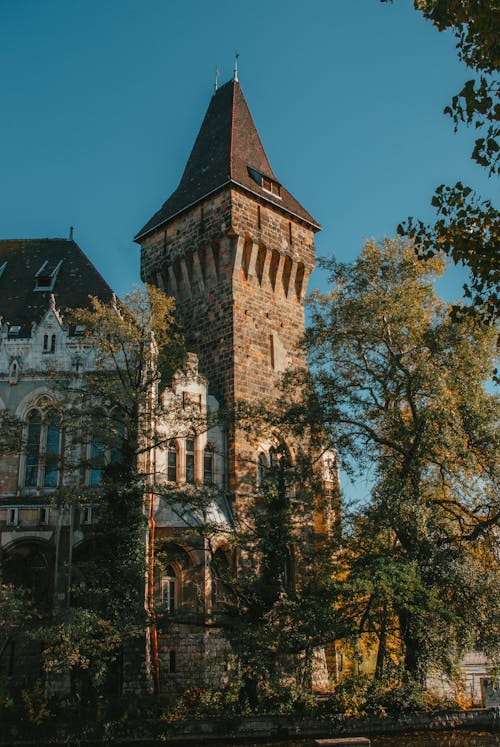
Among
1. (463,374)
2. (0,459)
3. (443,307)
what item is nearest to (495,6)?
(463,374)

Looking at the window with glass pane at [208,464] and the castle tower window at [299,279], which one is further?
the castle tower window at [299,279]

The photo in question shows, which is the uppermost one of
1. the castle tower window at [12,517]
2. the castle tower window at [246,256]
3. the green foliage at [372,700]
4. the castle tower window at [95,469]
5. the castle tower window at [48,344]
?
the castle tower window at [246,256]

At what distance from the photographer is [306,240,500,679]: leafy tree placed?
16375 millimetres

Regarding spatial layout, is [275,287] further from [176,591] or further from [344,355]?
[176,591]

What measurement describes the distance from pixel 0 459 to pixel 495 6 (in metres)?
17.3

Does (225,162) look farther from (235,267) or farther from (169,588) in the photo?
(169,588)

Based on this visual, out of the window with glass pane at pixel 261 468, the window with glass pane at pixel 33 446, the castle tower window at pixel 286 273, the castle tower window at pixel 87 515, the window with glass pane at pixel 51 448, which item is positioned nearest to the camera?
the castle tower window at pixel 87 515

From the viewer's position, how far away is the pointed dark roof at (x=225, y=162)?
2812 centimetres

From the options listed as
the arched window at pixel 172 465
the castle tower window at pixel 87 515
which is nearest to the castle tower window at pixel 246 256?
the arched window at pixel 172 465

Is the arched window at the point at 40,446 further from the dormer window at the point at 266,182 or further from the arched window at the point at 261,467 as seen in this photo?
the dormer window at the point at 266,182

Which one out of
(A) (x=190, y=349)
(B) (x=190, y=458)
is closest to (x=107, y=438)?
(B) (x=190, y=458)

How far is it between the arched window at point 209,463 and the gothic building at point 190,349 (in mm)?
47

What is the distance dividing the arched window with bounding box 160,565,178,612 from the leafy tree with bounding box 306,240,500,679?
18.1 ft

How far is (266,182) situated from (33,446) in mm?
14182
